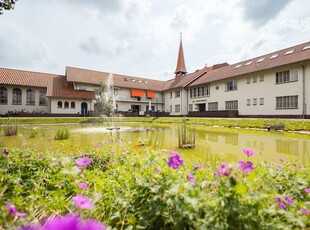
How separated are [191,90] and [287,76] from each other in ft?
50.4

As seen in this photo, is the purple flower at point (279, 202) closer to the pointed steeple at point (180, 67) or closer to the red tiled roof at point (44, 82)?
the red tiled roof at point (44, 82)

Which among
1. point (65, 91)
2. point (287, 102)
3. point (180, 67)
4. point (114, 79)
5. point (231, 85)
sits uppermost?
point (180, 67)

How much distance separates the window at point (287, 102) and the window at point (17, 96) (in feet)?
109

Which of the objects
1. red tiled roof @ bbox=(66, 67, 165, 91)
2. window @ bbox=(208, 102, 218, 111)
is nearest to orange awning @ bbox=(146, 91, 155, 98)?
red tiled roof @ bbox=(66, 67, 165, 91)

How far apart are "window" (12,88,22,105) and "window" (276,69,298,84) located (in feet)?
109

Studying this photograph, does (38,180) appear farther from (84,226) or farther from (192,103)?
(192,103)

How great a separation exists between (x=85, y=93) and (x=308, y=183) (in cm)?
3141

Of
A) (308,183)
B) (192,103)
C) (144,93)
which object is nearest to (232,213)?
(308,183)

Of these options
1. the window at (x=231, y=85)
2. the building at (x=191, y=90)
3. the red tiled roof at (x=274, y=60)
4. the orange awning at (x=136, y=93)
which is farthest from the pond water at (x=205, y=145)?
the orange awning at (x=136, y=93)

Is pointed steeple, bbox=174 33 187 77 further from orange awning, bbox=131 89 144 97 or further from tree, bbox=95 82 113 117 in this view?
tree, bbox=95 82 113 117

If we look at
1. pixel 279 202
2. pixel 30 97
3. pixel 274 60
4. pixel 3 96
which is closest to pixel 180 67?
pixel 274 60

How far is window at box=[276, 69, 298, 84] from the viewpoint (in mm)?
18234

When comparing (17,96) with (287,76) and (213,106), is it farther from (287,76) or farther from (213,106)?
(287,76)

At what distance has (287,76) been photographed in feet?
62.0
